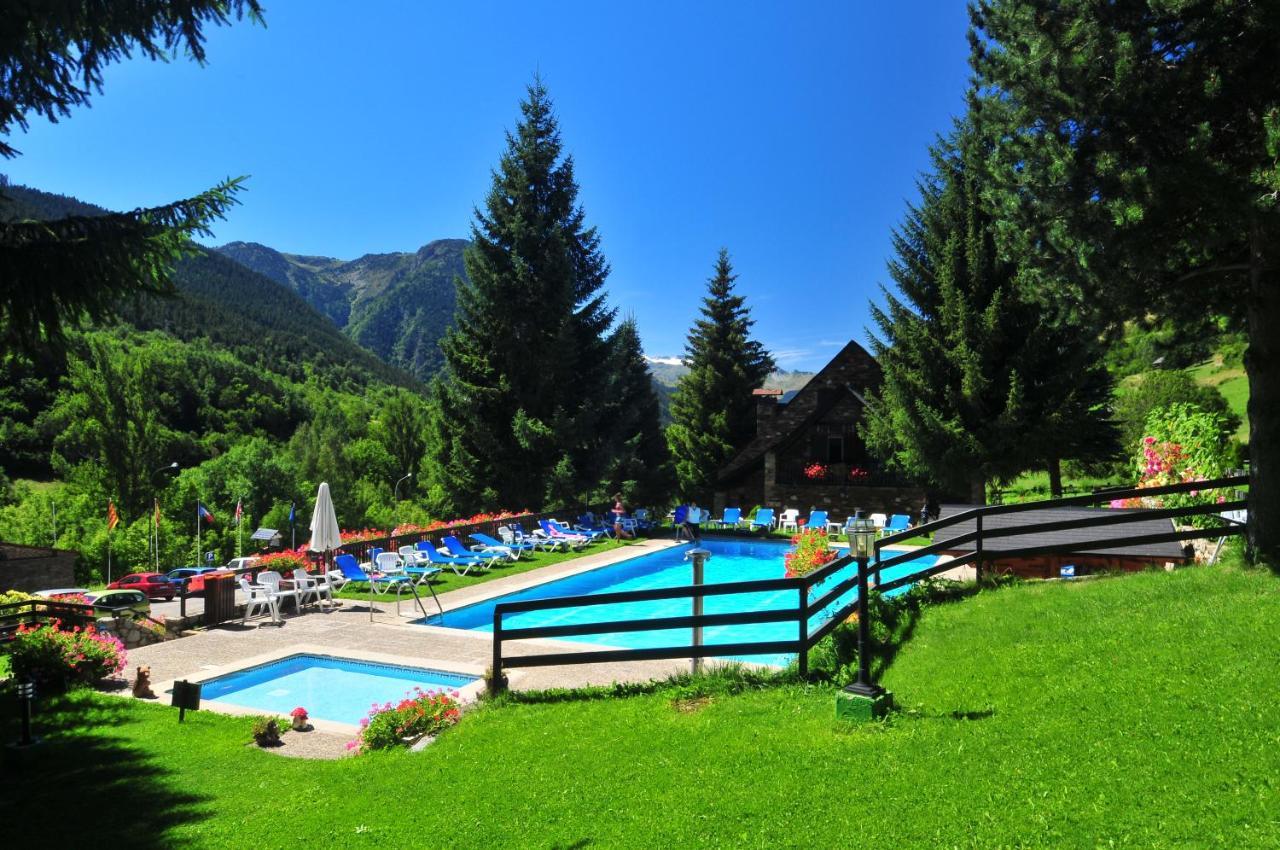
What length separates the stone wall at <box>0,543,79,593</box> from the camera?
22125mm

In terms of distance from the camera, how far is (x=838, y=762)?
4734 millimetres

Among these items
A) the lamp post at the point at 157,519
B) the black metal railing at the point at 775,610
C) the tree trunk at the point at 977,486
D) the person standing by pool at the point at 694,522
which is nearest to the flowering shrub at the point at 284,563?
the person standing by pool at the point at 694,522

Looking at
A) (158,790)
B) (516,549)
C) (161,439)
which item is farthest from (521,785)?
(161,439)

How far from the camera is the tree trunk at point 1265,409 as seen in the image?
7422mm

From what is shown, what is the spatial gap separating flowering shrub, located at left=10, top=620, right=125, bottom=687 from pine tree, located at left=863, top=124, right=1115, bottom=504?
697 inches

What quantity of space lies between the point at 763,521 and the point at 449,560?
11.7 meters

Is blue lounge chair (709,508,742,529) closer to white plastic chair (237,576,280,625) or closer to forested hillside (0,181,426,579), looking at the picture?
forested hillside (0,181,426,579)

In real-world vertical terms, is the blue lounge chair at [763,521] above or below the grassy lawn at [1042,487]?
below

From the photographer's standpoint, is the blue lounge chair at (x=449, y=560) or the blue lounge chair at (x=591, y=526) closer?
the blue lounge chair at (x=449, y=560)

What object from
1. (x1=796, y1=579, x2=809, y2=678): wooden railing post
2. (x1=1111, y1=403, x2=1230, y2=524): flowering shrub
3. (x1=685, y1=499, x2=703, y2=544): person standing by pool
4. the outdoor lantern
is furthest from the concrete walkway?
(x1=1111, y1=403, x2=1230, y2=524): flowering shrub

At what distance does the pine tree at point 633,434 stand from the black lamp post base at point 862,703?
23692 mm

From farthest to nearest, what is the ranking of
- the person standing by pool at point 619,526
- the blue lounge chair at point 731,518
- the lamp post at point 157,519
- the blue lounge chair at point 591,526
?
1. the blue lounge chair at point 731,518
2. the lamp post at point 157,519
3. the person standing by pool at point 619,526
4. the blue lounge chair at point 591,526

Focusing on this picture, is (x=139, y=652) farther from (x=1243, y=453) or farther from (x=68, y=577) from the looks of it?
(x=1243, y=453)

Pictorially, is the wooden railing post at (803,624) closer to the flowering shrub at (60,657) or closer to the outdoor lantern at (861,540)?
the outdoor lantern at (861,540)
